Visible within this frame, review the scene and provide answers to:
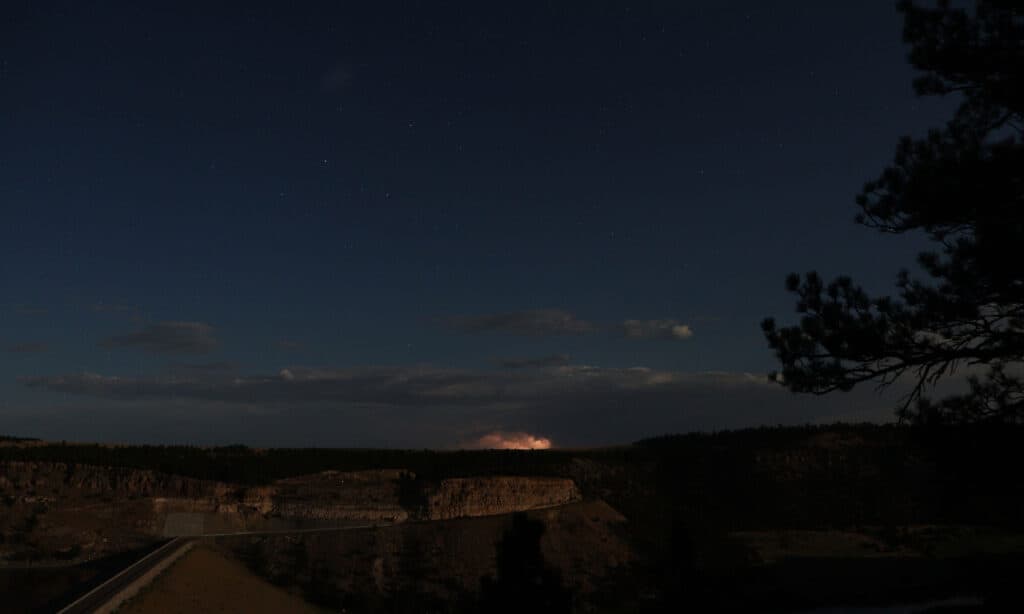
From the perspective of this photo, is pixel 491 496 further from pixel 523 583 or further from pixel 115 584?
pixel 523 583

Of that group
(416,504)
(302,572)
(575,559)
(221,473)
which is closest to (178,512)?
(221,473)

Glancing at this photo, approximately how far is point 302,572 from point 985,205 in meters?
39.0

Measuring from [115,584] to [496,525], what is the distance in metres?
24.7

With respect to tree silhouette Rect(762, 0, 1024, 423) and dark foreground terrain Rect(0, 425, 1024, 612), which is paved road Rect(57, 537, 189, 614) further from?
tree silhouette Rect(762, 0, 1024, 423)

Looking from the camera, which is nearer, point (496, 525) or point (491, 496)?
point (496, 525)

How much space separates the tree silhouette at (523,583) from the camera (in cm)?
2414

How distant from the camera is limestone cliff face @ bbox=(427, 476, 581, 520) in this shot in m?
54.2

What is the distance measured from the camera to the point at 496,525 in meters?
50.4

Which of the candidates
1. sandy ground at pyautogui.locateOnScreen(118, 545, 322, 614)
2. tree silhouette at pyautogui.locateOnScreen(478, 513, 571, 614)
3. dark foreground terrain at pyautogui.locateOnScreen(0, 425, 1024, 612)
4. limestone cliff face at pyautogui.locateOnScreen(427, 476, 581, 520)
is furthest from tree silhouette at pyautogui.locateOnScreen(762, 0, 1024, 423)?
limestone cliff face at pyautogui.locateOnScreen(427, 476, 581, 520)

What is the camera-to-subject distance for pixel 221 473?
178ft

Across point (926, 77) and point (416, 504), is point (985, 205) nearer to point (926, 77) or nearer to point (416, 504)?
point (926, 77)

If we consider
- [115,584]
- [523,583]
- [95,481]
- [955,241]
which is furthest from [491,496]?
[955,241]

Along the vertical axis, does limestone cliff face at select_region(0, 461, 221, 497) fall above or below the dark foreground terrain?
above

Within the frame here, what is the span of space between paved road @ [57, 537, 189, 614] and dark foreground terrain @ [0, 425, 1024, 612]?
58.3 inches
